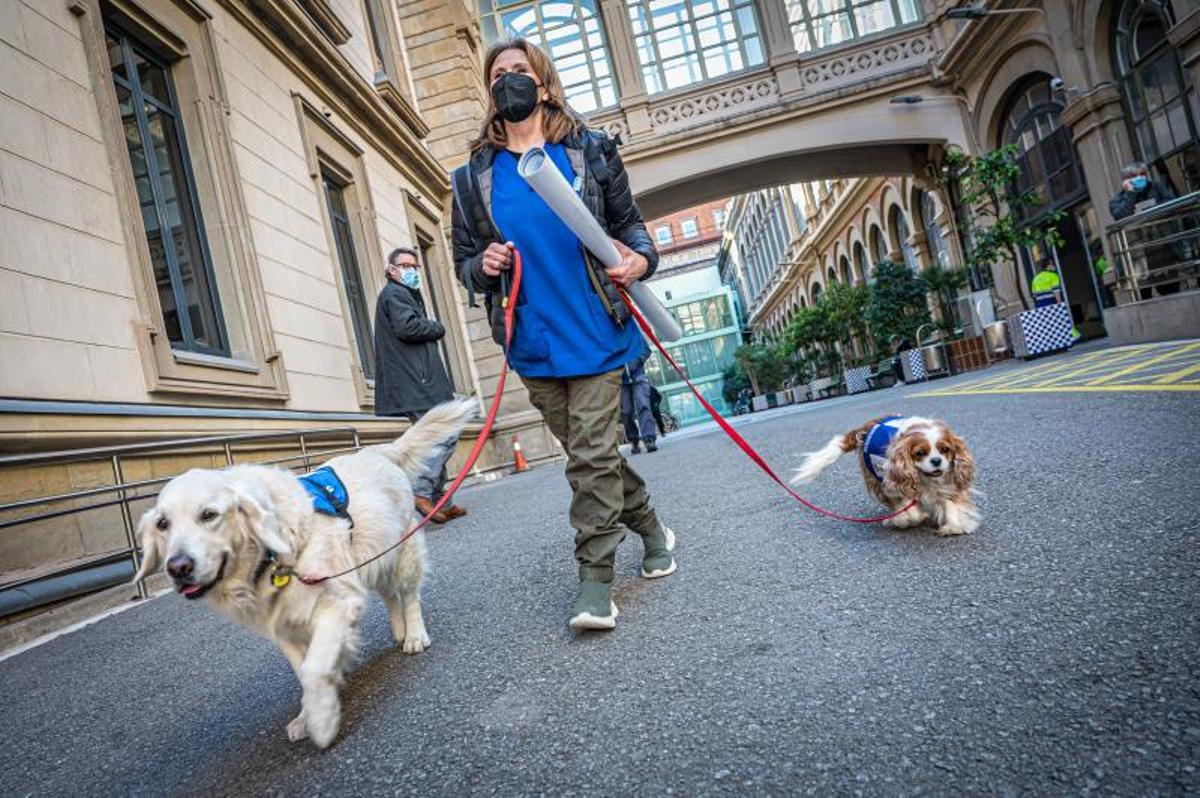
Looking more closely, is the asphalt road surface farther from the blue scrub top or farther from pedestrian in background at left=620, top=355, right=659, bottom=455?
pedestrian in background at left=620, top=355, right=659, bottom=455

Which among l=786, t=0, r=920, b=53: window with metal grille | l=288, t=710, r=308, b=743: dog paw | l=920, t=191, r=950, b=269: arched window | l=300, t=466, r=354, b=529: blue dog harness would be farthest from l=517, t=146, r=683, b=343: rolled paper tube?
l=920, t=191, r=950, b=269: arched window

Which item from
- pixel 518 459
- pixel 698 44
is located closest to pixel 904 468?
pixel 518 459

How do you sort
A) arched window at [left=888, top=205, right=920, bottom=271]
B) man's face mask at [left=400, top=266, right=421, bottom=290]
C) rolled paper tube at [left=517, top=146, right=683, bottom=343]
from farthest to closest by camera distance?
1. arched window at [left=888, top=205, right=920, bottom=271]
2. man's face mask at [left=400, top=266, right=421, bottom=290]
3. rolled paper tube at [left=517, top=146, right=683, bottom=343]

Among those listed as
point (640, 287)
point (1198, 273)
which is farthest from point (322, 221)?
point (1198, 273)

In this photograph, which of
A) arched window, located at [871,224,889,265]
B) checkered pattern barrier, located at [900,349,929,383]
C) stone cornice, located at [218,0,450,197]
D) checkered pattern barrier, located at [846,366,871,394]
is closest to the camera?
stone cornice, located at [218,0,450,197]

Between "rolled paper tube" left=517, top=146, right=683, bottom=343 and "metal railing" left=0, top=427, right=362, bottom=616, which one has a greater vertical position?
"rolled paper tube" left=517, top=146, right=683, bottom=343

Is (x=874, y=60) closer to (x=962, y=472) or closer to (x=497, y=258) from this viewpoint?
(x=962, y=472)

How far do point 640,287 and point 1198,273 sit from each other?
10.1 metres

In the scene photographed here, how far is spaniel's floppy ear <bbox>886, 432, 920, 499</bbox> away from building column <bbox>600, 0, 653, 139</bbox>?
1966cm

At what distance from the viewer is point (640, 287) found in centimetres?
310

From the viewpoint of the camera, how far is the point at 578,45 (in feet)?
75.0

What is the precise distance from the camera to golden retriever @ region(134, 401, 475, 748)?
206 cm

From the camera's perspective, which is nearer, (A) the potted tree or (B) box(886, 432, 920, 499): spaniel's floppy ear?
(B) box(886, 432, 920, 499): spaniel's floppy ear

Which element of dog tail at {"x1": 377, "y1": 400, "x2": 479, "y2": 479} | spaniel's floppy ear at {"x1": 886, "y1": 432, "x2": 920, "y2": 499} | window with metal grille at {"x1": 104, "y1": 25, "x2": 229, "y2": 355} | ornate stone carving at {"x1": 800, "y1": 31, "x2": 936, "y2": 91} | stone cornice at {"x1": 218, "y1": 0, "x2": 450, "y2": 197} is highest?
ornate stone carving at {"x1": 800, "y1": 31, "x2": 936, "y2": 91}
